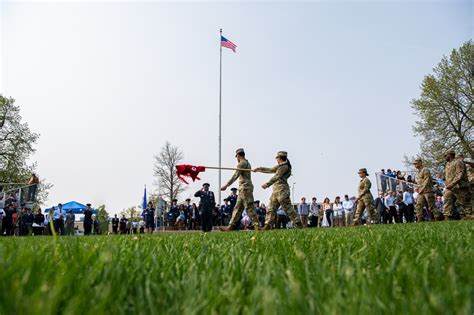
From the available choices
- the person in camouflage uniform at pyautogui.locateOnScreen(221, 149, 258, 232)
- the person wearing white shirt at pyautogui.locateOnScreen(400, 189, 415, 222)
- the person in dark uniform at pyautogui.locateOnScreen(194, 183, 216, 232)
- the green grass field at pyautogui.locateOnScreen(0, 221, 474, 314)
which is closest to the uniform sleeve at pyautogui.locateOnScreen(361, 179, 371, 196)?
the person in camouflage uniform at pyautogui.locateOnScreen(221, 149, 258, 232)

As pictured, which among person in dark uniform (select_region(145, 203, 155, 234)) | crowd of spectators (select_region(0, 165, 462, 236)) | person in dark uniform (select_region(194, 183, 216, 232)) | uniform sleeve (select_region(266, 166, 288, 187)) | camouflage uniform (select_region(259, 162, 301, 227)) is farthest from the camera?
person in dark uniform (select_region(145, 203, 155, 234))

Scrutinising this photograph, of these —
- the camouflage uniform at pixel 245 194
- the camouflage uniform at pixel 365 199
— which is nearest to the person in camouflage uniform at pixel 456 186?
the camouflage uniform at pixel 365 199

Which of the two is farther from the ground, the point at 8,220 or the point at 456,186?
the point at 456,186

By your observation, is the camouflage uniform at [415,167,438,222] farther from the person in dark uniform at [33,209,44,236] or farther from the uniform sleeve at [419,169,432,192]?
the person in dark uniform at [33,209,44,236]

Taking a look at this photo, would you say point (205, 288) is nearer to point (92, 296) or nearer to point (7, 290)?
point (92, 296)

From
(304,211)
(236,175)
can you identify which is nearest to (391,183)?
(304,211)

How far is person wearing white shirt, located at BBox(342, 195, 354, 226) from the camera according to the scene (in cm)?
2467

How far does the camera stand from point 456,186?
43.8ft

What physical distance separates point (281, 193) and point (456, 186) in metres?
5.91

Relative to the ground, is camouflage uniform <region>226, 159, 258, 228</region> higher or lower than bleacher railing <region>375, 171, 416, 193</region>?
lower

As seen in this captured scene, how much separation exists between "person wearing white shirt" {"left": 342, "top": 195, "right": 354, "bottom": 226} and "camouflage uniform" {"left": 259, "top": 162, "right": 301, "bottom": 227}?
1363 cm

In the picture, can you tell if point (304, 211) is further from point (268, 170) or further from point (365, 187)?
point (268, 170)

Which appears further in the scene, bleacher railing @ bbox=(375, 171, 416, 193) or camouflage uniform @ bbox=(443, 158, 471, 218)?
bleacher railing @ bbox=(375, 171, 416, 193)

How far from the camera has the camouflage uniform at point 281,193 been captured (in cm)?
1184
